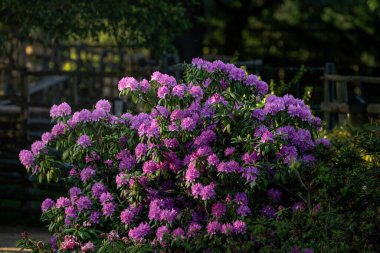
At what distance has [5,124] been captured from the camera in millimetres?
18359

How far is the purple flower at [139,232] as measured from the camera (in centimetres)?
819

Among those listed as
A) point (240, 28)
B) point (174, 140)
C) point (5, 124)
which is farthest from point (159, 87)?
point (240, 28)

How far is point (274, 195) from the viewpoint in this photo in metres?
8.29

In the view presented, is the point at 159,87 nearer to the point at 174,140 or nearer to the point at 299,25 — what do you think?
the point at 174,140

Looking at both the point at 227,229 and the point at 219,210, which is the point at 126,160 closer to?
the point at 219,210

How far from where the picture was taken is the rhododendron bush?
800cm

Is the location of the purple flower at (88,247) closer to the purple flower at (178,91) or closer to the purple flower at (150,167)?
the purple flower at (150,167)

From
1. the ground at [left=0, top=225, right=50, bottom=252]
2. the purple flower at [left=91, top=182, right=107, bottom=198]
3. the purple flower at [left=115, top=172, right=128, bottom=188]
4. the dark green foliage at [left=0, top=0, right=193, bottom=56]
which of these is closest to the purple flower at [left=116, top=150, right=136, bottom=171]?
the purple flower at [left=115, top=172, right=128, bottom=188]

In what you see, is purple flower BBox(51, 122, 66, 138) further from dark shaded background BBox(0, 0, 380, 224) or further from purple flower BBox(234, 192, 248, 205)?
dark shaded background BBox(0, 0, 380, 224)

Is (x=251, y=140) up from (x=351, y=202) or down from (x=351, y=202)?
up

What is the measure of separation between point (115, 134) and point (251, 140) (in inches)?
58.4

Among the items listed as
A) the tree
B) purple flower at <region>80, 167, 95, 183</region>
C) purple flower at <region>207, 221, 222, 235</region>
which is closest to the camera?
purple flower at <region>207, 221, 222, 235</region>

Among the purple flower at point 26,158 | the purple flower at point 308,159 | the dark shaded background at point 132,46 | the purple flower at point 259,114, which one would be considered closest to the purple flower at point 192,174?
the purple flower at point 259,114

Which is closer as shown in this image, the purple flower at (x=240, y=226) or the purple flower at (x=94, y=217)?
the purple flower at (x=240, y=226)
